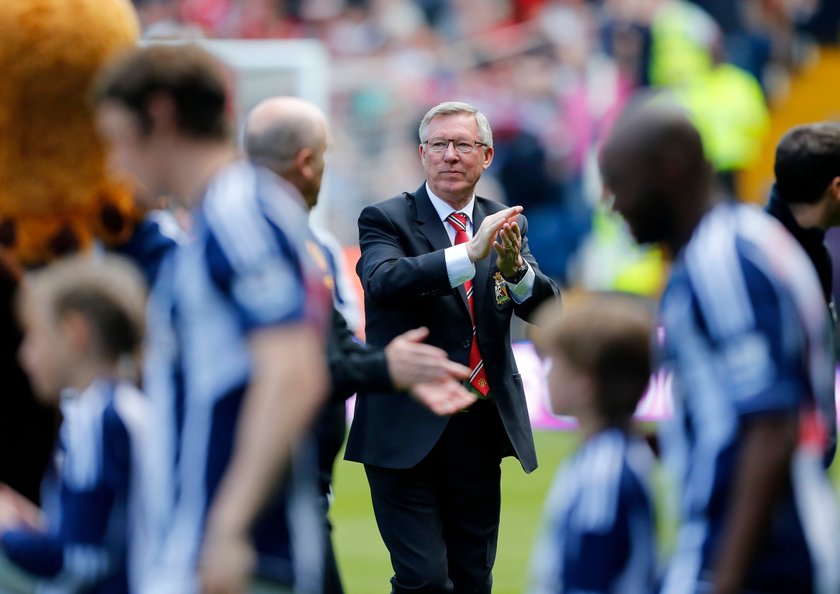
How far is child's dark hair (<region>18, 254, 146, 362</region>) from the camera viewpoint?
405cm

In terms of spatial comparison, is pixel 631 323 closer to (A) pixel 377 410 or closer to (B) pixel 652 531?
(B) pixel 652 531

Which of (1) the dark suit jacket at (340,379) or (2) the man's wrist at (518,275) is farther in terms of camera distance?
(2) the man's wrist at (518,275)

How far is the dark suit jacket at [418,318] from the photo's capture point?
245 inches

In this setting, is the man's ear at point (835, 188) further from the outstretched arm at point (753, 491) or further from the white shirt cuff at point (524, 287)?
the outstretched arm at point (753, 491)

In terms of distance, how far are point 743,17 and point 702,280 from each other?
1508cm

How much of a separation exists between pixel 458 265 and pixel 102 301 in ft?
7.29

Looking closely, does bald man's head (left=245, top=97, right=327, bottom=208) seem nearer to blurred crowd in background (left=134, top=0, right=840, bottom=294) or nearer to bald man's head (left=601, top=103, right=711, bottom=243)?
bald man's head (left=601, top=103, right=711, bottom=243)

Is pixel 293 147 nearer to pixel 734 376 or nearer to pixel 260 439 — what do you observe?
pixel 260 439

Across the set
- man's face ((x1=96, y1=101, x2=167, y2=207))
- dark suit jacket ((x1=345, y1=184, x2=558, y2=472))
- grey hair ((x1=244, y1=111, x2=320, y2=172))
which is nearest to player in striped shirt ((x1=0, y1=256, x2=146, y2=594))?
man's face ((x1=96, y1=101, x2=167, y2=207))

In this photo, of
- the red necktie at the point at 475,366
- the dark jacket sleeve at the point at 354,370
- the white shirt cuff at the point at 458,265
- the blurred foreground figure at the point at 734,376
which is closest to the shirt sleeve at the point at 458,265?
the white shirt cuff at the point at 458,265

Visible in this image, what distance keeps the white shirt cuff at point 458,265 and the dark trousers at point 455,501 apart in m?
0.58

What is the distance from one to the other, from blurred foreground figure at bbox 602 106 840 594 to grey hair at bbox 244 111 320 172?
7.54 feet

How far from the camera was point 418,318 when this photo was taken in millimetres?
6391

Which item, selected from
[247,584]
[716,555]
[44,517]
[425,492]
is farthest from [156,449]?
[425,492]
